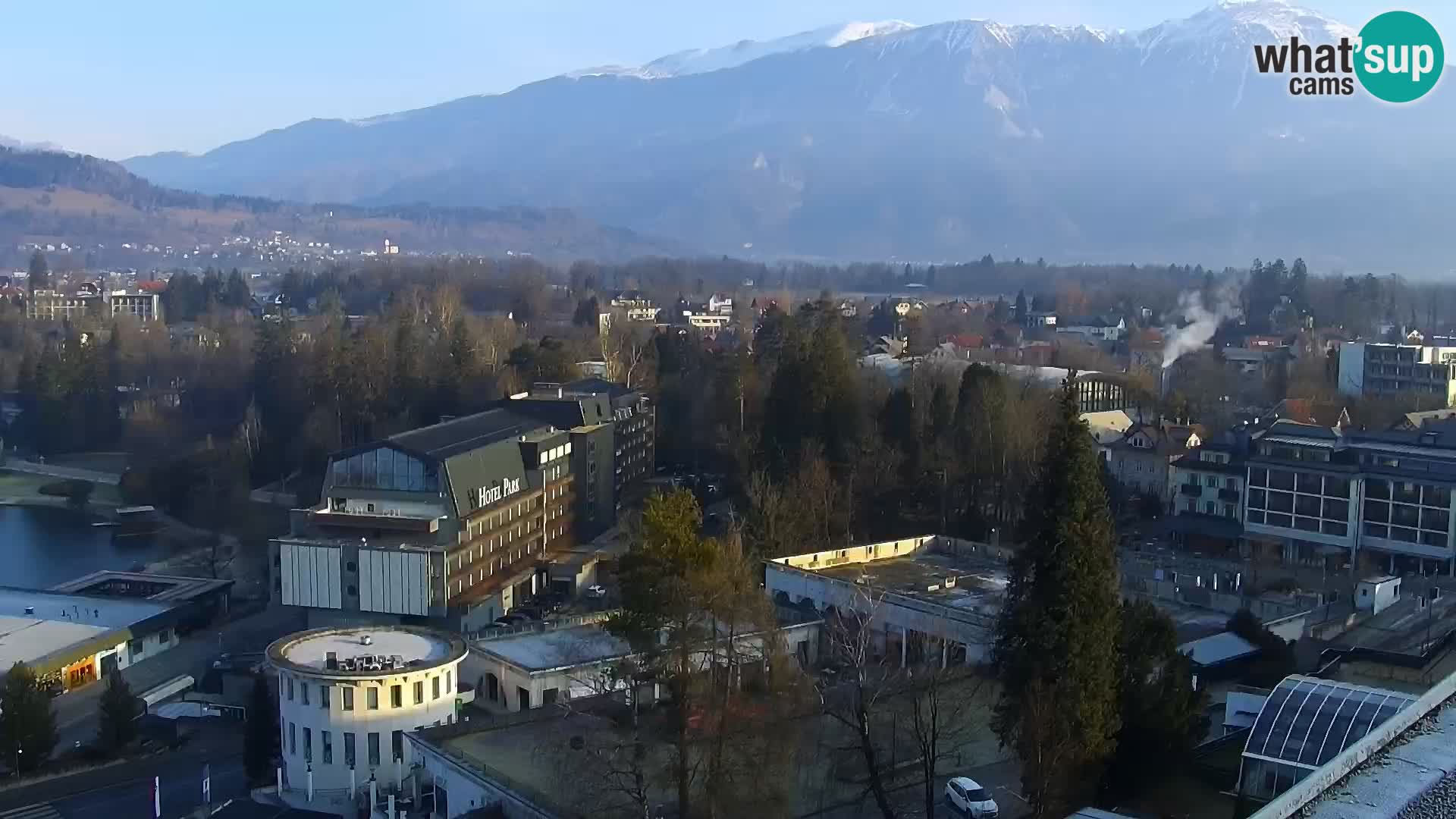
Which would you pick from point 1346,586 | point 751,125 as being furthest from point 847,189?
point 1346,586

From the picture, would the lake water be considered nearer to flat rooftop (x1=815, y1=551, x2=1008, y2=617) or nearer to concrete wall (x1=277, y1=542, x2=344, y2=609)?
concrete wall (x1=277, y1=542, x2=344, y2=609)

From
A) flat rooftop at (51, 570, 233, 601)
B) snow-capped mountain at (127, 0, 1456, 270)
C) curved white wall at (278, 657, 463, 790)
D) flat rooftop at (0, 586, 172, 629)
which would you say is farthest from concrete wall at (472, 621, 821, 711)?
snow-capped mountain at (127, 0, 1456, 270)

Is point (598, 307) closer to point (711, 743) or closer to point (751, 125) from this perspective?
point (711, 743)

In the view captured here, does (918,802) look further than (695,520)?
Yes

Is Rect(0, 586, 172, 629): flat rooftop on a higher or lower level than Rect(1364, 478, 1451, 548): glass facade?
lower

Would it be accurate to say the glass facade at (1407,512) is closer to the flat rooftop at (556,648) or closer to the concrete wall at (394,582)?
the flat rooftop at (556,648)

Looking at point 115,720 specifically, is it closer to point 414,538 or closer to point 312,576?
point 312,576
